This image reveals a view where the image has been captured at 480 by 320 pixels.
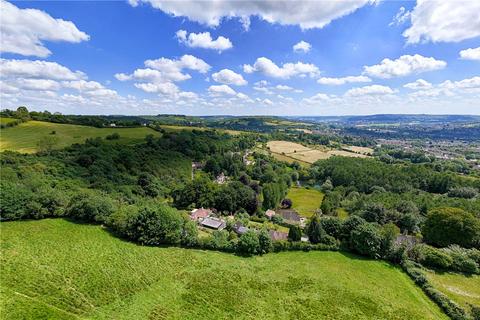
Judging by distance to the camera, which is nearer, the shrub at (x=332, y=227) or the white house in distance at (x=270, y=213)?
the shrub at (x=332, y=227)

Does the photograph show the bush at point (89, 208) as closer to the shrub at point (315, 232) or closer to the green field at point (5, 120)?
the shrub at point (315, 232)

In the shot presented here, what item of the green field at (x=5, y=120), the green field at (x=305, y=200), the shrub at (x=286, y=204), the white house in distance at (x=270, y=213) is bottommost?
the green field at (x=305, y=200)

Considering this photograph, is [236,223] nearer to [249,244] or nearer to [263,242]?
[263,242]

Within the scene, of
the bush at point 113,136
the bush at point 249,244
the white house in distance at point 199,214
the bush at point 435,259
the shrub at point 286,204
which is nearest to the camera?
the bush at point 435,259

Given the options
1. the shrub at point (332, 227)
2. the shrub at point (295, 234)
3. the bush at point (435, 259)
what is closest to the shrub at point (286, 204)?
the shrub at point (332, 227)

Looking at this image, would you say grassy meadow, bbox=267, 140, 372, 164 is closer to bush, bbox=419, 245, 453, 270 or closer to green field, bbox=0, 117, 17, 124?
bush, bbox=419, 245, 453, 270

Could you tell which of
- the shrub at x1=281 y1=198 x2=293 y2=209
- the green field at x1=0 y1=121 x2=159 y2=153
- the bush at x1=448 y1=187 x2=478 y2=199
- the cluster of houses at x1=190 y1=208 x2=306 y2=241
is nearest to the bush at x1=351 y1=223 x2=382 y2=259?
the cluster of houses at x1=190 y1=208 x2=306 y2=241

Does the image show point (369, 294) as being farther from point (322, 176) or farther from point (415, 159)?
point (415, 159)
